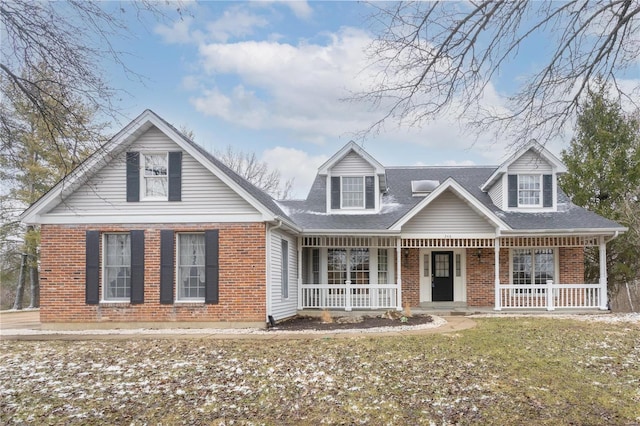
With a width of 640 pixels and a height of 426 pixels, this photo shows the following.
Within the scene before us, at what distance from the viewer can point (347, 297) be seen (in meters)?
16.4

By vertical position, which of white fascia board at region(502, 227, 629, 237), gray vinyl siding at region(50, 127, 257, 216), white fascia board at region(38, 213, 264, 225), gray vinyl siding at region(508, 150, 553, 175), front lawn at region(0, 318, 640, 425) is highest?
gray vinyl siding at region(508, 150, 553, 175)

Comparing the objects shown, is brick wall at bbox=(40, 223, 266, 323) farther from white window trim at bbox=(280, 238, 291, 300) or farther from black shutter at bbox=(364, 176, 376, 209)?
black shutter at bbox=(364, 176, 376, 209)

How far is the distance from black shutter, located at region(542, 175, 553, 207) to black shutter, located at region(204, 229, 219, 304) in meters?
11.5

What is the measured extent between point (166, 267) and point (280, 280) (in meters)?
3.16

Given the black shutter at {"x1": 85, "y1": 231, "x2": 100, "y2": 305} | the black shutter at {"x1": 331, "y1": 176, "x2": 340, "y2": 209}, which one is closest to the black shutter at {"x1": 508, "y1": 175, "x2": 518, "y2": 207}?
the black shutter at {"x1": 331, "y1": 176, "x2": 340, "y2": 209}

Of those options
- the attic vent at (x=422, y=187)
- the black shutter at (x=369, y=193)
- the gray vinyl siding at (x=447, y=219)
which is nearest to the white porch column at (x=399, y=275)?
the gray vinyl siding at (x=447, y=219)

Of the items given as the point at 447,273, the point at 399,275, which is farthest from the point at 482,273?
the point at 399,275

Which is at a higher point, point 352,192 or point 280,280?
point 352,192

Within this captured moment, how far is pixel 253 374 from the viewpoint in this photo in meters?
7.97

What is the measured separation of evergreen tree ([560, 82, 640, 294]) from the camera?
2148 centimetres

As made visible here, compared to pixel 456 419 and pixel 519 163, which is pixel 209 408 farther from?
pixel 519 163

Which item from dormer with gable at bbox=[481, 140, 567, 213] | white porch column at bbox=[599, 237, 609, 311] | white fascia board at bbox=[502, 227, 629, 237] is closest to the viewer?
white fascia board at bbox=[502, 227, 629, 237]

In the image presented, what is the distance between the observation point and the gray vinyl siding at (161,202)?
42.9 ft

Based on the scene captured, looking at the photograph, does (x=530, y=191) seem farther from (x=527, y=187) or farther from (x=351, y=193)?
(x=351, y=193)
